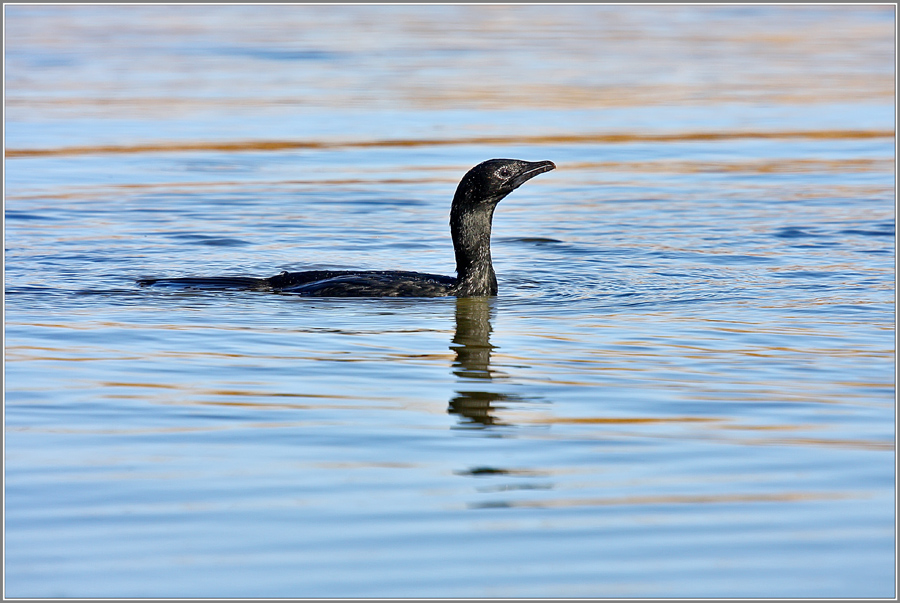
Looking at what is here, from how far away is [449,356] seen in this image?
7.73m

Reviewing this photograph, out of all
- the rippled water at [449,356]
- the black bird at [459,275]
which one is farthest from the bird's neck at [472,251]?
the rippled water at [449,356]

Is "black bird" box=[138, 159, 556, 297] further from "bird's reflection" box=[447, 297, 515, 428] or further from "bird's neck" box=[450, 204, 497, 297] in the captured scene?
"bird's reflection" box=[447, 297, 515, 428]

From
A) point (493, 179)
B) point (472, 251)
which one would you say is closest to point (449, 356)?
point (472, 251)

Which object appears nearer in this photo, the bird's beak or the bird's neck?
the bird's beak

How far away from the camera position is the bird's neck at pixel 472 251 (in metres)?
9.68

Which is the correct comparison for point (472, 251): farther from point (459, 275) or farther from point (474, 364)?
point (474, 364)

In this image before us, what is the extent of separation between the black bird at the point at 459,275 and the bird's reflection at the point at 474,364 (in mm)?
180

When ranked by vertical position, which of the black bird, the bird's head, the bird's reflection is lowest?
the bird's reflection

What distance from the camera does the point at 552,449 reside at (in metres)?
5.74

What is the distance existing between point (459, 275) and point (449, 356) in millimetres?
2130

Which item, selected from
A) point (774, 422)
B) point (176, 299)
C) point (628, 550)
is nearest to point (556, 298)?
point (176, 299)

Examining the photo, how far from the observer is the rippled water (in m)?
4.61

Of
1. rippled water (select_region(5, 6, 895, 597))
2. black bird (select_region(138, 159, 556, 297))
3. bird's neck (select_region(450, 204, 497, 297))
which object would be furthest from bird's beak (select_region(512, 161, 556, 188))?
rippled water (select_region(5, 6, 895, 597))

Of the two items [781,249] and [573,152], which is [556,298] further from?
[573,152]
